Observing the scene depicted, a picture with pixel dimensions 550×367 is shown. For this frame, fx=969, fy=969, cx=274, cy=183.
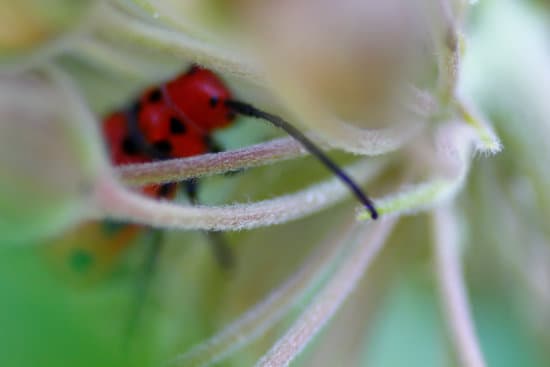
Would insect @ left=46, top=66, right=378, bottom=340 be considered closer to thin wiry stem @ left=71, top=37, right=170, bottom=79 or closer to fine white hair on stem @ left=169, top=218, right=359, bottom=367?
thin wiry stem @ left=71, top=37, right=170, bottom=79

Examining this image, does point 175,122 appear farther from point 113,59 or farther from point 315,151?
point 315,151

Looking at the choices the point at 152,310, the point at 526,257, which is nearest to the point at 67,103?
the point at 152,310

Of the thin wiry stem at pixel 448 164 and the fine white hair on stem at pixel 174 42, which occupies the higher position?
the fine white hair on stem at pixel 174 42

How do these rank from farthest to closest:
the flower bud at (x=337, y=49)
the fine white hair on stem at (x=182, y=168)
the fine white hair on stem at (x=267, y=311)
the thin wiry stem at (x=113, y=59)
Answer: the thin wiry stem at (x=113, y=59) < the fine white hair on stem at (x=267, y=311) < the fine white hair on stem at (x=182, y=168) < the flower bud at (x=337, y=49)

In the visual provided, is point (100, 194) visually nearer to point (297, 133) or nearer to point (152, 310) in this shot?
point (297, 133)

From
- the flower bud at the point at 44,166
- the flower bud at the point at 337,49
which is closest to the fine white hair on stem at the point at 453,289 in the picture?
the flower bud at the point at 337,49

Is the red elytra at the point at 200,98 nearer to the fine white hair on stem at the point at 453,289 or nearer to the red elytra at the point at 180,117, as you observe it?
the red elytra at the point at 180,117

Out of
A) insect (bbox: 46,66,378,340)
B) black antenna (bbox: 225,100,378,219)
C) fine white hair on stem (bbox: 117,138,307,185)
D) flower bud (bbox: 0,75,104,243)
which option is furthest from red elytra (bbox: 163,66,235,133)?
flower bud (bbox: 0,75,104,243)
